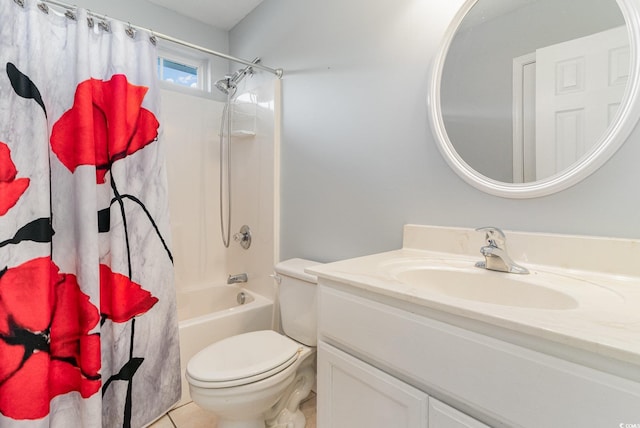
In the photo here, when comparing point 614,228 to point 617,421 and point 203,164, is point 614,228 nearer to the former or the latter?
point 617,421

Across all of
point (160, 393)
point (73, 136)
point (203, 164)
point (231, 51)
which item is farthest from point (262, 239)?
point (231, 51)

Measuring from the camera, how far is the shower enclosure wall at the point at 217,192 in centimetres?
194

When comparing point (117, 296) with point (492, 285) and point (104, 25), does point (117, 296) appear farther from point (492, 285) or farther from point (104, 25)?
point (492, 285)

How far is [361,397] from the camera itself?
0.84 metres

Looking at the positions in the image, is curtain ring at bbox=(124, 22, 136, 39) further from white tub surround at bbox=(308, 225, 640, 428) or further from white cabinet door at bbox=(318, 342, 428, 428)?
white cabinet door at bbox=(318, 342, 428, 428)

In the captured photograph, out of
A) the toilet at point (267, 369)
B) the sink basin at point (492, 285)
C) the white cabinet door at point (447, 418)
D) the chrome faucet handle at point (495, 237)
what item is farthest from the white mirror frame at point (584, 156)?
the toilet at point (267, 369)

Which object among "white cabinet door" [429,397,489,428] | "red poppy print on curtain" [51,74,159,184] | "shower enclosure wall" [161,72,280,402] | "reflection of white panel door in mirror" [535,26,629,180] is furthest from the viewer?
"shower enclosure wall" [161,72,280,402]

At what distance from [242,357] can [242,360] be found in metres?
0.02

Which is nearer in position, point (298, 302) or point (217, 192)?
point (298, 302)

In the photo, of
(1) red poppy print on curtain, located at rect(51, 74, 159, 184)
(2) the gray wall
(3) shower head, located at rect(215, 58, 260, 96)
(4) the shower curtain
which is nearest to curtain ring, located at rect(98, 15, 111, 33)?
(4) the shower curtain

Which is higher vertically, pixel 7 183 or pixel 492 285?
pixel 7 183

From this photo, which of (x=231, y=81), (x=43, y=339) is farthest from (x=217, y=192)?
(x=43, y=339)

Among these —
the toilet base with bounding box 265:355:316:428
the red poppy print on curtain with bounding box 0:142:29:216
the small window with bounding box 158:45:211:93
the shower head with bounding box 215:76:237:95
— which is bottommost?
the toilet base with bounding box 265:355:316:428

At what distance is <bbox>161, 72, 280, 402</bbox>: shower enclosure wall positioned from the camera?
76.5 inches
